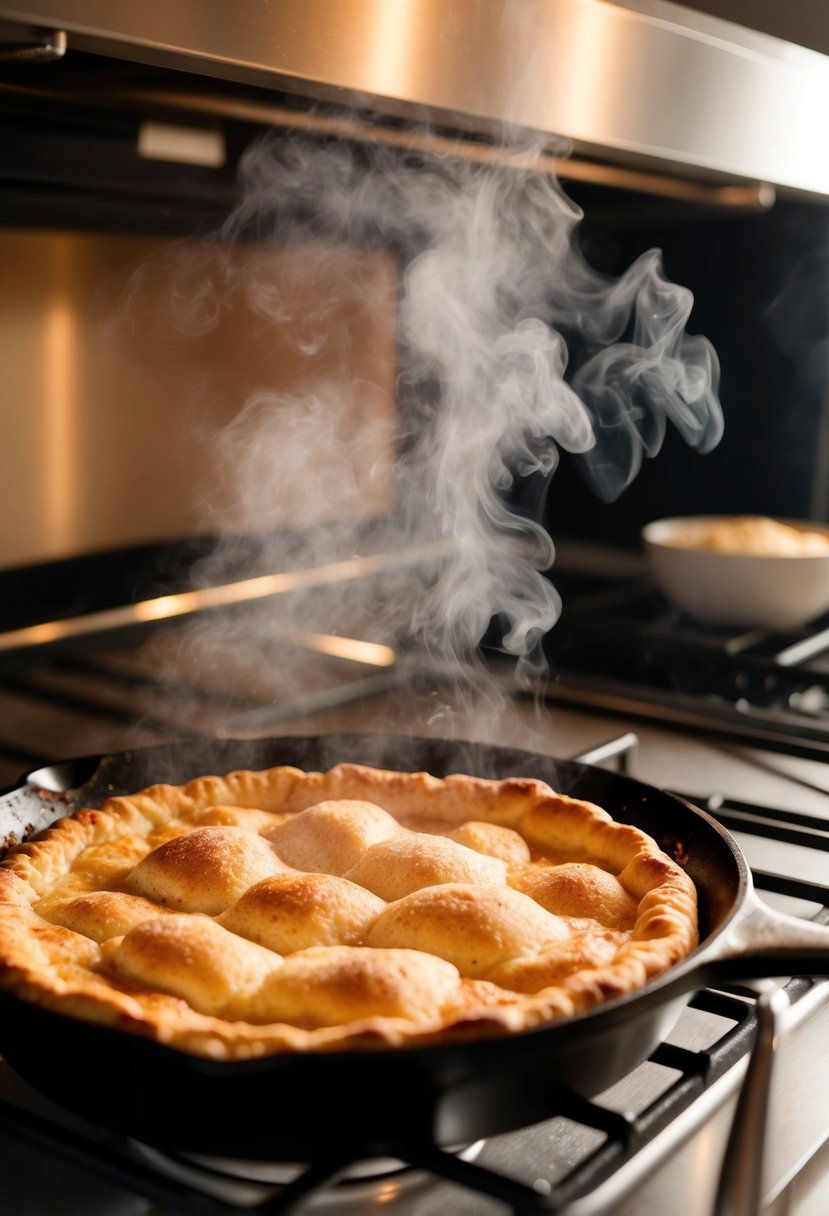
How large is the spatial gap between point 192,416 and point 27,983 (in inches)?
46.1

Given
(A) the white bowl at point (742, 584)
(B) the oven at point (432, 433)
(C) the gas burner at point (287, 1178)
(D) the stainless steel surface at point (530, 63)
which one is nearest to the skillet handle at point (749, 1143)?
(B) the oven at point (432, 433)

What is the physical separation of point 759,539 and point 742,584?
4.4 inches

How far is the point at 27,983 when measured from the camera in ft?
2.66

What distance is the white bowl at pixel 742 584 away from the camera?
1.98m

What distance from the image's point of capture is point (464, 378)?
89.5 inches

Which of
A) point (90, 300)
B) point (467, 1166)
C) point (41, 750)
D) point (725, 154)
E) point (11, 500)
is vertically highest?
point (725, 154)

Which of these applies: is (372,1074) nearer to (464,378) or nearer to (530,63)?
(530,63)

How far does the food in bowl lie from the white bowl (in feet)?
0.10

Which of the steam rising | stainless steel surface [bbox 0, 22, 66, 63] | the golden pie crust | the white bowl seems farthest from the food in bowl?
stainless steel surface [bbox 0, 22, 66, 63]

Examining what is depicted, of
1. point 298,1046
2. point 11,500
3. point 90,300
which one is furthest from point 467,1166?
point 90,300

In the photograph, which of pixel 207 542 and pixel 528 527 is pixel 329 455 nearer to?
pixel 207 542

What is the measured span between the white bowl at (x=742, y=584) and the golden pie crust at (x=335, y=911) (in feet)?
2.85

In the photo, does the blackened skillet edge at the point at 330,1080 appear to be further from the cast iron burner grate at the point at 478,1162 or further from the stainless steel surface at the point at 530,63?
the stainless steel surface at the point at 530,63

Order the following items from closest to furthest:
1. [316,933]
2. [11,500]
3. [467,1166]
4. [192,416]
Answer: [467,1166]
[316,933]
[11,500]
[192,416]
